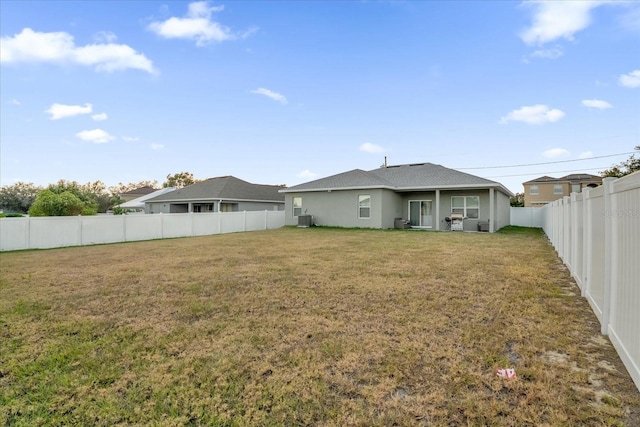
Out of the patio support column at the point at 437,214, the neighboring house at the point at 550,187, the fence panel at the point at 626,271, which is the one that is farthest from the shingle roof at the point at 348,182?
the neighboring house at the point at 550,187

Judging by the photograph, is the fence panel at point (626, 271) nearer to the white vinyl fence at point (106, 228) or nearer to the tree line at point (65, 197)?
the white vinyl fence at point (106, 228)

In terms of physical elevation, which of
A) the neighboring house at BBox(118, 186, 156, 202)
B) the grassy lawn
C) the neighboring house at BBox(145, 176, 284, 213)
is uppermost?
the neighboring house at BBox(118, 186, 156, 202)

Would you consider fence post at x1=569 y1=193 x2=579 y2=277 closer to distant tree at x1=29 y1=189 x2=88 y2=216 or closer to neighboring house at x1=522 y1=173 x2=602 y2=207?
distant tree at x1=29 y1=189 x2=88 y2=216

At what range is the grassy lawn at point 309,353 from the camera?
7.15ft

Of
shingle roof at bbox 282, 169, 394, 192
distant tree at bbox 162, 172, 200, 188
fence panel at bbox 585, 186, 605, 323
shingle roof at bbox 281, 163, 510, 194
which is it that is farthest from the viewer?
distant tree at bbox 162, 172, 200, 188

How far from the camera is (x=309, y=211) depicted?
2131 centimetres

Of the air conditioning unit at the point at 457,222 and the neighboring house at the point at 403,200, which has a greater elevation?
the neighboring house at the point at 403,200

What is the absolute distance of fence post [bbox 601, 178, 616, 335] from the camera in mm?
3092

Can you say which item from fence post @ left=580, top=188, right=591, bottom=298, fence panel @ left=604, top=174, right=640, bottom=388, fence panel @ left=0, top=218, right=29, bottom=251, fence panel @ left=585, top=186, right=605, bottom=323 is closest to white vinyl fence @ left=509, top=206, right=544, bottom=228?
fence post @ left=580, top=188, right=591, bottom=298

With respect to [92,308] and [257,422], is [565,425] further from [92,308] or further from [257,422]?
[92,308]

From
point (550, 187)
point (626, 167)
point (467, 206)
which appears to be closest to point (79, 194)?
point (467, 206)

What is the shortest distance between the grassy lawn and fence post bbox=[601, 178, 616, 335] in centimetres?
23

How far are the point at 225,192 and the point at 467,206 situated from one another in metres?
17.4

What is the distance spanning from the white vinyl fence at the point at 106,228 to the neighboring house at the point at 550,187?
42.7m
